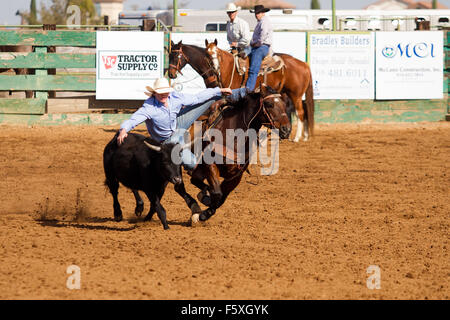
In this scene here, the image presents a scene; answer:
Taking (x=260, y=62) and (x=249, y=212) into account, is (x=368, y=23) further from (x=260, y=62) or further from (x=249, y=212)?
(x=249, y=212)

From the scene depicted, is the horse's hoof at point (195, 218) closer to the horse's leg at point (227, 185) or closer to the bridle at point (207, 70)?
the horse's leg at point (227, 185)

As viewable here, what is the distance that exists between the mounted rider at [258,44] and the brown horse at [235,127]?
5048 millimetres

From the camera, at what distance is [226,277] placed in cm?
560

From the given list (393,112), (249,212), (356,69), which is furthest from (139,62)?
(249,212)

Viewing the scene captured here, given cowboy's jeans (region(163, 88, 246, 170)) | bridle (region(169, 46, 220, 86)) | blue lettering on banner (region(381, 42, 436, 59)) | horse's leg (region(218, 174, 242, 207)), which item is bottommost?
horse's leg (region(218, 174, 242, 207))

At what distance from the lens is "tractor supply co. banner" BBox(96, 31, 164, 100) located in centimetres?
1529

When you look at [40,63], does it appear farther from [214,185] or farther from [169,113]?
[214,185]

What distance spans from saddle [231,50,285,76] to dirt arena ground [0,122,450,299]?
1.59 metres

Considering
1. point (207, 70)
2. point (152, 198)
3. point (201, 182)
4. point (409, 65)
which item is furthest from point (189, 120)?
point (409, 65)

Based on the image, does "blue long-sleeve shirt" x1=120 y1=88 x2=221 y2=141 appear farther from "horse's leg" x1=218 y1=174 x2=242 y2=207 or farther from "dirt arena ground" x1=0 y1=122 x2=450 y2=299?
"dirt arena ground" x1=0 y1=122 x2=450 y2=299

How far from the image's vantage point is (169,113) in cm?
755

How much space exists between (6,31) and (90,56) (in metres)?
1.86

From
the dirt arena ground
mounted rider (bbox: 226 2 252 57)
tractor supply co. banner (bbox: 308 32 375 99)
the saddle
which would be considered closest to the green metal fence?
the dirt arena ground
